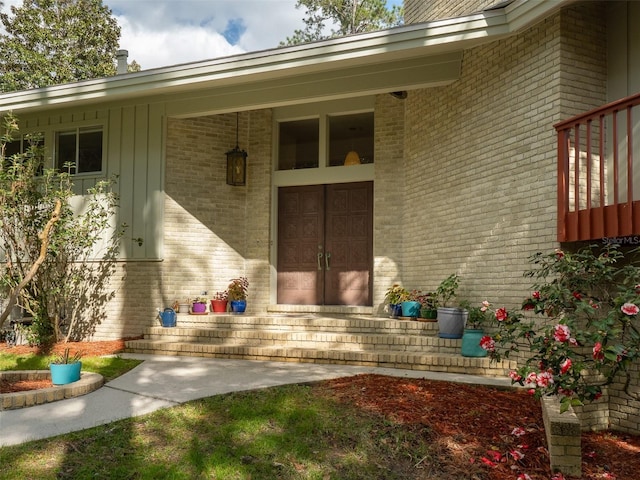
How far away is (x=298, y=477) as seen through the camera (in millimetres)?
3428

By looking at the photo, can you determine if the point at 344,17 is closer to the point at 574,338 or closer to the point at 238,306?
the point at 238,306

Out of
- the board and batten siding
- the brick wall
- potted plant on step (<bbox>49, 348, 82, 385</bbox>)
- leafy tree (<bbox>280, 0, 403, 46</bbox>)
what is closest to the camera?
potted plant on step (<bbox>49, 348, 82, 385</bbox>)

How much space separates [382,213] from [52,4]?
18.1m

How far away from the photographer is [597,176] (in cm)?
559

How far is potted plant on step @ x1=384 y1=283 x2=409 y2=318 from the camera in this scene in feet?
26.3

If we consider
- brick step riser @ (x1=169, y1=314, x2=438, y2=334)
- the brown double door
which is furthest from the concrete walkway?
the brown double door

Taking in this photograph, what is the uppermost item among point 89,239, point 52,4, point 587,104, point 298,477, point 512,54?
point 52,4

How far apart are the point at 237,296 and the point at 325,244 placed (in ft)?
5.84

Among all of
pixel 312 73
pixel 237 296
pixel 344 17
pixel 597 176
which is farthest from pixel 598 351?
pixel 344 17

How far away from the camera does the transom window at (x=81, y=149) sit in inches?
373

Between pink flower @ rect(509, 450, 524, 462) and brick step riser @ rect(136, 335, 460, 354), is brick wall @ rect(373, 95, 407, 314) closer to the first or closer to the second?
brick step riser @ rect(136, 335, 460, 354)

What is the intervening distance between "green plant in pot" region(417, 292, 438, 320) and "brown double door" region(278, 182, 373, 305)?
167 cm

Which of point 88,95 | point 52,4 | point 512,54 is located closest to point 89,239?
point 88,95

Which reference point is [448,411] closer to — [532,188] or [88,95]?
[532,188]
